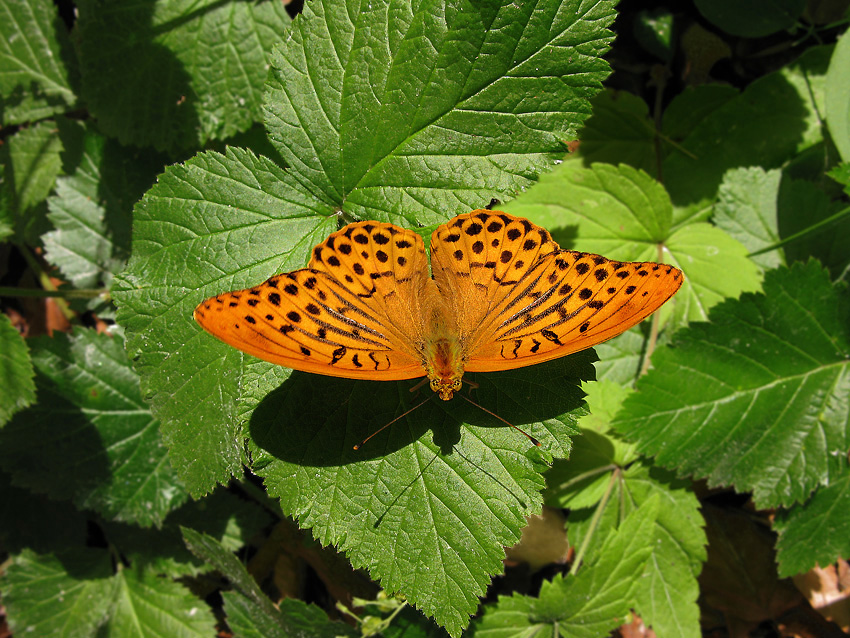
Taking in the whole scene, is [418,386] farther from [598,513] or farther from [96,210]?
[96,210]

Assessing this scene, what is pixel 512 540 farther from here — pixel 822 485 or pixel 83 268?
pixel 83 268

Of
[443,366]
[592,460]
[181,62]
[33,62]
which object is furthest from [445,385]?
[33,62]

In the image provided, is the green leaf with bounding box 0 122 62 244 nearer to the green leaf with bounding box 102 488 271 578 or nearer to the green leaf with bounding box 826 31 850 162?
the green leaf with bounding box 102 488 271 578

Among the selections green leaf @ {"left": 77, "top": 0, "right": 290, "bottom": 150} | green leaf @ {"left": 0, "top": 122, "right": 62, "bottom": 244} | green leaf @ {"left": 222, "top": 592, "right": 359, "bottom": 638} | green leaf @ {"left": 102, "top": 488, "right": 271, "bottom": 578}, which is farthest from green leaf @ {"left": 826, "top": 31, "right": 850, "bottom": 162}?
green leaf @ {"left": 0, "top": 122, "right": 62, "bottom": 244}

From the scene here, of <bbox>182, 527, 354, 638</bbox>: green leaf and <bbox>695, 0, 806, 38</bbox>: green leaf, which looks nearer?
<bbox>182, 527, 354, 638</bbox>: green leaf

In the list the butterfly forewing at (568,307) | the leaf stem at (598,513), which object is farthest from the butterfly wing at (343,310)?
the leaf stem at (598,513)

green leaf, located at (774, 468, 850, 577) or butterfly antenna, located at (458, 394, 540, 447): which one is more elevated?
butterfly antenna, located at (458, 394, 540, 447)

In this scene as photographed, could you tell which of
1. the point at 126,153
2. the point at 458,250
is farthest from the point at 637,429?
the point at 126,153
